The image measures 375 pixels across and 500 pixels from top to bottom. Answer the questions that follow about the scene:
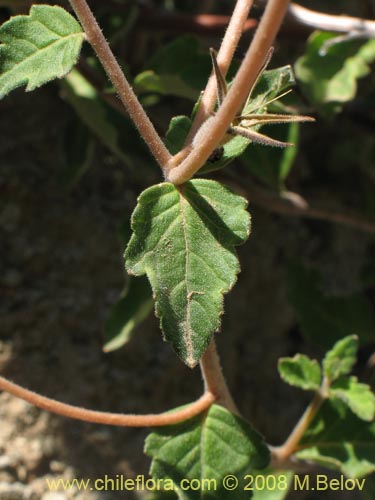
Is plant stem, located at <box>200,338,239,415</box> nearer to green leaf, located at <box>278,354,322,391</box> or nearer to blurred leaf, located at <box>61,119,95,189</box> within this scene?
green leaf, located at <box>278,354,322,391</box>

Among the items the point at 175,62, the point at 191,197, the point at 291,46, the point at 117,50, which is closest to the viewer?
the point at 191,197

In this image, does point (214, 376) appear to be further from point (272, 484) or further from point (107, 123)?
point (107, 123)

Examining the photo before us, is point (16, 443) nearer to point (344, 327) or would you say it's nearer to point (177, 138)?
point (177, 138)

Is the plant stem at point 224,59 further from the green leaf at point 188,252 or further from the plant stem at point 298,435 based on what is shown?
the plant stem at point 298,435

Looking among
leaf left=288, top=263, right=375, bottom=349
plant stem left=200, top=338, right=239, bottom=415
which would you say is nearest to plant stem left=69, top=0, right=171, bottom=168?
plant stem left=200, top=338, right=239, bottom=415

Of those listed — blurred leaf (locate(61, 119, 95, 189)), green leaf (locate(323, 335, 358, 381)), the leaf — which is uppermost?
blurred leaf (locate(61, 119, 95, 189))

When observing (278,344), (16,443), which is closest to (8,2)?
(16,443)

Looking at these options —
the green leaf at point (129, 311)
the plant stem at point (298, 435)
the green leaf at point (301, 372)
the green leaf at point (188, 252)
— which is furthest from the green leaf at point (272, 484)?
the green leaf at point (188, 252)
